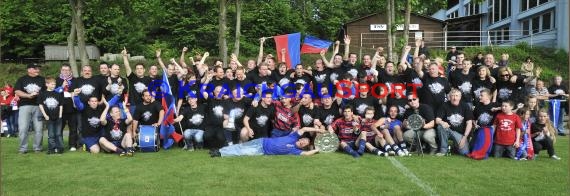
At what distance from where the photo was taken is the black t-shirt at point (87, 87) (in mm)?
9578

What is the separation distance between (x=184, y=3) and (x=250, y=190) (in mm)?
34312

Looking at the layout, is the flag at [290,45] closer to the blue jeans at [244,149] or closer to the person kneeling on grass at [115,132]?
the blue jeans at [244,149]

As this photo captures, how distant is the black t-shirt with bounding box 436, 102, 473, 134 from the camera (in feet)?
29.0

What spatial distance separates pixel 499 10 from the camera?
→ 35.9m

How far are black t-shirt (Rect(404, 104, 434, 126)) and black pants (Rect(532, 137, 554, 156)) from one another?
6.69 ft

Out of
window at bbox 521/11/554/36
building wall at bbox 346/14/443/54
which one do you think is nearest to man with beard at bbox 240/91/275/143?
building wall at bbox 346/14/443/54

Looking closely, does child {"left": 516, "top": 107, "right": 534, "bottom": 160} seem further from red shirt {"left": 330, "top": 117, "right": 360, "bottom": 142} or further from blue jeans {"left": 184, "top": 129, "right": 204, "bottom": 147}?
blue jeans {"left": 184, "top": 129, "right": 204, "bottom": 147}

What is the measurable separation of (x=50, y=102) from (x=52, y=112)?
211 mm

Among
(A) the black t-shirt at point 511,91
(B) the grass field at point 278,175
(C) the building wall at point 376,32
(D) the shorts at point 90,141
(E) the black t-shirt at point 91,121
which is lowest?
(B) the grass field at point 278,175

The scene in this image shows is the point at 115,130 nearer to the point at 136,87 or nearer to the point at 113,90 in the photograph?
the point at 113,90

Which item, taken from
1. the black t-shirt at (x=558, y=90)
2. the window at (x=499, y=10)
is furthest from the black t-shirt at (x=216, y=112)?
the window at (x=499, y=10)

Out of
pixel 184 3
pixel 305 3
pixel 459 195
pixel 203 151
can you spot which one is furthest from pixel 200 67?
pixel 305 3

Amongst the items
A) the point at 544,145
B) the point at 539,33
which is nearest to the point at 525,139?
the point at 544,145

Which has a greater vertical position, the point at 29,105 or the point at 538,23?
A: the point at 538,23
